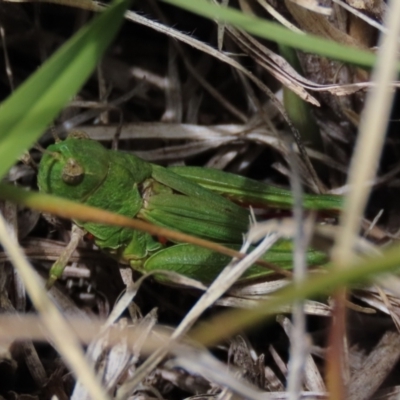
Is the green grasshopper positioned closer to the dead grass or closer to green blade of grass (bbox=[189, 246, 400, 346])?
the dead grass

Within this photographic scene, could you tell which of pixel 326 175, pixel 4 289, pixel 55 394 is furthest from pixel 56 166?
pixel 326 175

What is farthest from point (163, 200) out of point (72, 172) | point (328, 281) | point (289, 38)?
point (328, 281)

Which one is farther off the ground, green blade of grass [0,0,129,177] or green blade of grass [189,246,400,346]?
green blade of grass [0,0,129,177]

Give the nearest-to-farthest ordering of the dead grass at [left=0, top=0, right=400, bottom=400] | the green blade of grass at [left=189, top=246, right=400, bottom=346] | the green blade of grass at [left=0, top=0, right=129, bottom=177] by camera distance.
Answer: the green blade of grass at [left=189, top=246, right=400, bottom=346] → the green blade of grass at [left=0, top=0, right=129, bottom=177] → the dead grass at [left=0, top=0, right=400, bottom=400]

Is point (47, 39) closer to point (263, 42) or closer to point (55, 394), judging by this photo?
point (263, 42)

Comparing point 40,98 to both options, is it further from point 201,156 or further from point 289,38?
point 201,156

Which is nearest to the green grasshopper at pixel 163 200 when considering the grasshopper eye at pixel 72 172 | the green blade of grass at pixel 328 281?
the grasshopper eye at pixel 72 172

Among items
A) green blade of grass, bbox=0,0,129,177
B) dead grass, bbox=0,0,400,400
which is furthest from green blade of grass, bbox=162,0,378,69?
dead grass, bbox=0,0,400,400
